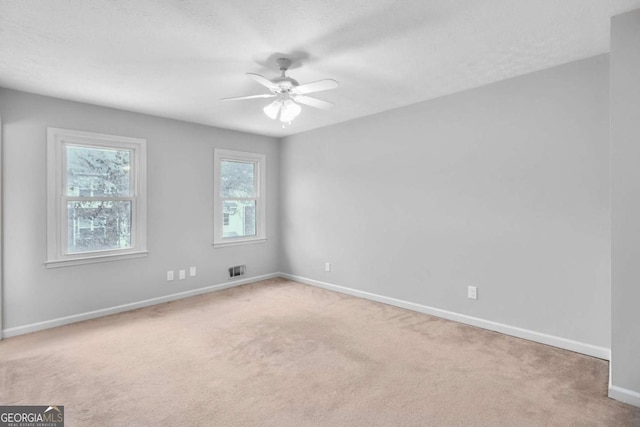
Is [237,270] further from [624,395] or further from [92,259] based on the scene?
[624,395]

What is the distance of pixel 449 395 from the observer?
2162 millimetres

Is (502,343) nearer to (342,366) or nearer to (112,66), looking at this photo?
(342,366)

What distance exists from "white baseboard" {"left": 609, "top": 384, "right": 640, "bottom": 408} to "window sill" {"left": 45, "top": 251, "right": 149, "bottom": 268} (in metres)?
4.58

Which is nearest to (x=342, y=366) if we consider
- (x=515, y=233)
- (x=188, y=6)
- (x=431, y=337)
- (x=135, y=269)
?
(x=431, y=337)

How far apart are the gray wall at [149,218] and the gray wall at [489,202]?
60.8 inches

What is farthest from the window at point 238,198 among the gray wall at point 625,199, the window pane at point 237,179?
the gray wall at point 625,199

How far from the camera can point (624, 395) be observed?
205 cm

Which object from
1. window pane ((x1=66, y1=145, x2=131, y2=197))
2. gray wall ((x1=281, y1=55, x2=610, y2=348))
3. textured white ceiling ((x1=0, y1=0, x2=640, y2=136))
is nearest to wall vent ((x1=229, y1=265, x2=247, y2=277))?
gray wall ((x1=281, y1=55, x2=610, y2=348))

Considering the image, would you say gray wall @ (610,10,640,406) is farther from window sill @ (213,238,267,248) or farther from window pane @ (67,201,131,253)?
window pane @ (67,201,131,253)

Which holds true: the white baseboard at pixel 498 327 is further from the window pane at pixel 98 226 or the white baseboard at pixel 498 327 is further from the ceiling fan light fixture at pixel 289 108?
the window pane at pixel 98 226

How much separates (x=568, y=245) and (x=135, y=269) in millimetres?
4594

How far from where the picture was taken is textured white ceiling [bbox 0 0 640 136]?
1.93m

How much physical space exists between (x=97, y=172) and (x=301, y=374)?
325 centimetres

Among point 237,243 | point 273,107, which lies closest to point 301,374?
point 273,107
